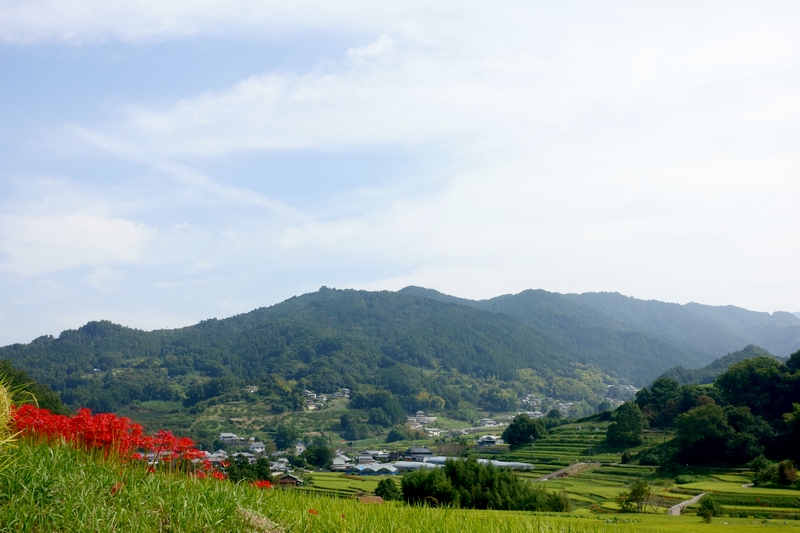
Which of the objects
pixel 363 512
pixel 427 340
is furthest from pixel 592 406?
pixel 363 512

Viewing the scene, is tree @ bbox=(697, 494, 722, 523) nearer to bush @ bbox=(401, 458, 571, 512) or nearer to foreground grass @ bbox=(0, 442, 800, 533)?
bush @ bbox=(401, 458, 571, 512)

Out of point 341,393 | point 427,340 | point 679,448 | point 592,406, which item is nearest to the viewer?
point 679,448

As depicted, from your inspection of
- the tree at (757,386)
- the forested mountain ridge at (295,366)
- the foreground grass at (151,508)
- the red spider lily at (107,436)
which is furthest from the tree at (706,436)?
the forested mountain ridge at (295,366)

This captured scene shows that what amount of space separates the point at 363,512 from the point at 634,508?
25260 mm

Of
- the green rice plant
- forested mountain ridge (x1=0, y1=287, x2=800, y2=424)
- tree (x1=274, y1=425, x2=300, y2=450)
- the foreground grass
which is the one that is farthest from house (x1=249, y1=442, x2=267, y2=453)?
the green rice plant

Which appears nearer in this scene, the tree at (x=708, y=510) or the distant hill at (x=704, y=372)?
the tree at (x=708, y=510)

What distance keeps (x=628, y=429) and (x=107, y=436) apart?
186 feet

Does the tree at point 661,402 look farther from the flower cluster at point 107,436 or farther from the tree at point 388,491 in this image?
the flower cluster at point 107,436

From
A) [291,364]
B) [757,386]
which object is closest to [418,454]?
[757,386]

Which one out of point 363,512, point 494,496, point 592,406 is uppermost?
point 363,512

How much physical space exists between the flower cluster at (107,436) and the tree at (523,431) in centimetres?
6378

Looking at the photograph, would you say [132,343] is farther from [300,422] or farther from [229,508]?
[229,508]

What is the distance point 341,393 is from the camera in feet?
465

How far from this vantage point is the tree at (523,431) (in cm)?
6762
